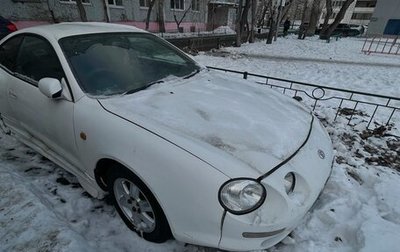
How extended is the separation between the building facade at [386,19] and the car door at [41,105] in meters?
33.9

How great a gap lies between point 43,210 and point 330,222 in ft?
7.55

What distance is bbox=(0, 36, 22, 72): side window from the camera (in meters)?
2.65

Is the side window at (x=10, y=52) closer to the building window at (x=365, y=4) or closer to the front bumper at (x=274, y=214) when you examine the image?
the front bumper at (x=274, y=214)

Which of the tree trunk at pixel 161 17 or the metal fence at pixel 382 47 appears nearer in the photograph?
the metal fence at pixel 382 47

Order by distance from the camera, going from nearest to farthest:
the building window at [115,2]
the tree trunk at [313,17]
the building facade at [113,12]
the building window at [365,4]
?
1. the building facade at [113,12]
2. the building window at [115,2]
3. the tree trunk at [313,17]
4. the building window at [365,4]

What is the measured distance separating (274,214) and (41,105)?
2.07 meters

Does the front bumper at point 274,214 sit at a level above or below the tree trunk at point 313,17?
above

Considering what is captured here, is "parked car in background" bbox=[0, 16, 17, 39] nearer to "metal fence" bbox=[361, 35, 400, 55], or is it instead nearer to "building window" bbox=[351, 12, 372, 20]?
"metal fence" bbox=[361, 35, 400, 55]

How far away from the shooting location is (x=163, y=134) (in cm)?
159

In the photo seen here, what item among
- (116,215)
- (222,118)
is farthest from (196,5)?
(116,215)

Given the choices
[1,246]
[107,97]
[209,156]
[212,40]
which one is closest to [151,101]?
[107,97]

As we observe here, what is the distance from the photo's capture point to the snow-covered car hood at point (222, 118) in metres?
1.57

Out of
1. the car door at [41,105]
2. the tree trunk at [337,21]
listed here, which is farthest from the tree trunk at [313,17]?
the car door at [41,105]

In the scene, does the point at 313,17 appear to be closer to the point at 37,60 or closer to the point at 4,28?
the point at 4,28
